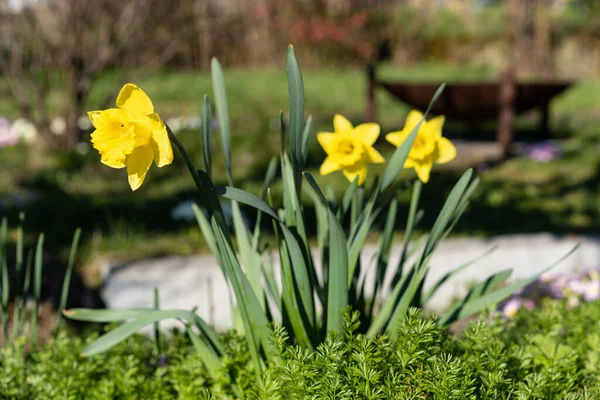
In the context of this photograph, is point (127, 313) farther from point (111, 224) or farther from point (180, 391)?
point (111, 224)

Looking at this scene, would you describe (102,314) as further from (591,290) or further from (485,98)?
(485,98)

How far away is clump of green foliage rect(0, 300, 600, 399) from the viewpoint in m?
1.10

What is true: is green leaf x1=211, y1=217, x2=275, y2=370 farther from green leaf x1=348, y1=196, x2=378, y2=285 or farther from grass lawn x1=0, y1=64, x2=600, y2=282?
grass lawn x1=0, y1=64, x2=600, y2=282

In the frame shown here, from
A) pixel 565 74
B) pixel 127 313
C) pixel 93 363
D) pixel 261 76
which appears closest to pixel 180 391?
pixel 127 313

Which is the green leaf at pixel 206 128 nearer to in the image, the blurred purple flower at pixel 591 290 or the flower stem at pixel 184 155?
the flower stem at pixel 184 155

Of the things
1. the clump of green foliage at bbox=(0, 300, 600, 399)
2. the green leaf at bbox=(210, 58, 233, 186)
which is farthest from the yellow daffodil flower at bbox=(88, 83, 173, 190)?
the clump of green foliage at bbox=(0, 300, 600, 399)

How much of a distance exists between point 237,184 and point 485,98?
2.54 m

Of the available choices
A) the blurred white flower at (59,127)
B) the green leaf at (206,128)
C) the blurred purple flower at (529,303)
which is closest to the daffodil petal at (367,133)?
the green leaf at (206,128)

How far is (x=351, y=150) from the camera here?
151cm

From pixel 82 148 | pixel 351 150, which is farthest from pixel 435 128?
pixel 82 148

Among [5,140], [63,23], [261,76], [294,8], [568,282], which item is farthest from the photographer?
[294,8]

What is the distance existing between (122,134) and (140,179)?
0.25 feet

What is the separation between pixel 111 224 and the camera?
11.9ft

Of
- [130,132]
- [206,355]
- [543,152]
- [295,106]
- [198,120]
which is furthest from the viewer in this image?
[198,120]
